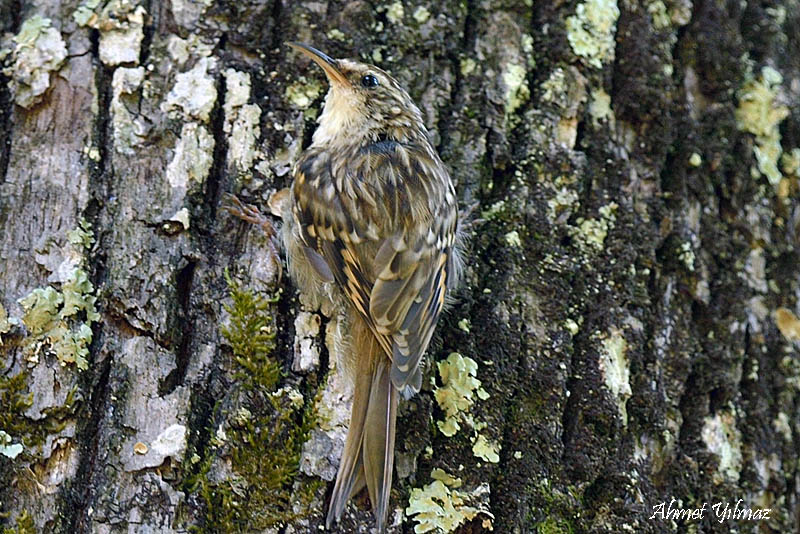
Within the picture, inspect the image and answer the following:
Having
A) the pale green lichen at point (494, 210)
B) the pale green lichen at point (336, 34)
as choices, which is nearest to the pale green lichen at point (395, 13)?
the pale green lichen at point (336, 34)

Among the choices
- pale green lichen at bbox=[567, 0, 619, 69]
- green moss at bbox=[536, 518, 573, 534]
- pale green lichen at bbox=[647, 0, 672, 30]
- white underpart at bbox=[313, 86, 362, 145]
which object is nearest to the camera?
green moss at bbox=[536, 518, 573, 534]

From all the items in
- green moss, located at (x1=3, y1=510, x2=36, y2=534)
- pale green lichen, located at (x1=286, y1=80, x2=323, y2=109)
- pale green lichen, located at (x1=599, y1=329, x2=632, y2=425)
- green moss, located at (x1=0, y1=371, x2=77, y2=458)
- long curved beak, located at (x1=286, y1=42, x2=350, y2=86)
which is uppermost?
long curved beak, located at (x1=286, y1=42, x2=350, y2=86)

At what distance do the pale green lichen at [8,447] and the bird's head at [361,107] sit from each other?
1066mm

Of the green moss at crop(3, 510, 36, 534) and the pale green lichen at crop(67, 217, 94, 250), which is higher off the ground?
the pale green lichen at crop(67, 217, 94, 250)

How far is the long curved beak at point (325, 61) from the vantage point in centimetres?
228

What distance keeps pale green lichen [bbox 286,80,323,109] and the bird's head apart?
0.14ft

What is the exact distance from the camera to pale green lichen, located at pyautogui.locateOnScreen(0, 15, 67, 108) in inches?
87.6

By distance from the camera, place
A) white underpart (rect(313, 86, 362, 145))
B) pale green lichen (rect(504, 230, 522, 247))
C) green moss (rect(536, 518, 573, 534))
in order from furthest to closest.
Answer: white underpart (rect(313, 86, 362, 145)) < pale green lichen (rect(504, 230, 522, 247)) < green moss (rect(536, 518, 573, 534))

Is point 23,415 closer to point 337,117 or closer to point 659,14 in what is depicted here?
point 337,117

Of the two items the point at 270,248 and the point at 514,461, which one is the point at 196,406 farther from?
the point at 514,461

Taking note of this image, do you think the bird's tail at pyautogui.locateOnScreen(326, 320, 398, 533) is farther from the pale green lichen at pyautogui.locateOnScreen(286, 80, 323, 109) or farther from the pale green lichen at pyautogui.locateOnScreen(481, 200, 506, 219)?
the pale green lichen at pyautogui.locateOnScreen(286, 80, 323, 109)

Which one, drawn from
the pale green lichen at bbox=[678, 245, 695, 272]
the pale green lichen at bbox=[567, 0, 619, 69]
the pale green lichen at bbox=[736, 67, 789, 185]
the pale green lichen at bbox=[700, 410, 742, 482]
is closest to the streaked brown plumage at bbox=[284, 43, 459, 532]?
the pale green lichen at bbox=[567, 0, 619, 69]

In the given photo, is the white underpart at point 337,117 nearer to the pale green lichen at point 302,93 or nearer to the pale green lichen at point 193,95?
the pale green lichen at point 302,93

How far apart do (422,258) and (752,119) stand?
1.22m
